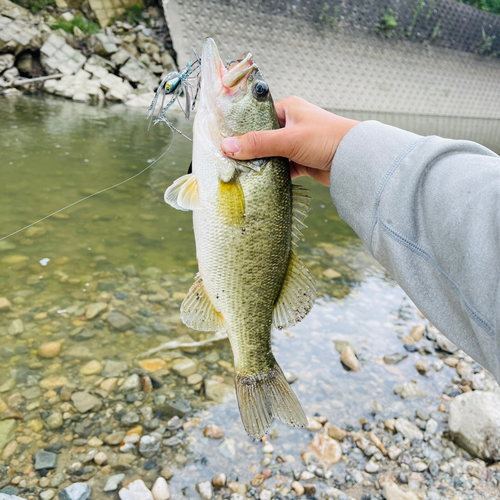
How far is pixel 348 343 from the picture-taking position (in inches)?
132

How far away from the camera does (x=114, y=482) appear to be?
2.08 metres

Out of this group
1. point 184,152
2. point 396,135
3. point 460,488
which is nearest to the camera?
point 396,135

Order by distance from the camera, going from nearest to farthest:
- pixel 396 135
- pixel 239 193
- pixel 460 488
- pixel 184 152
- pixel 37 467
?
pixel 396 135 → pixel 239 193 → pixel 37 467 → pixel 460 488 → pixel 184 152

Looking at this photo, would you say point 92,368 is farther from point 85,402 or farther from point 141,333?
point 141,333

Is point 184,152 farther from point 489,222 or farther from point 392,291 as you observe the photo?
point 489,222

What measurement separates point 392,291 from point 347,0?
55.6ft

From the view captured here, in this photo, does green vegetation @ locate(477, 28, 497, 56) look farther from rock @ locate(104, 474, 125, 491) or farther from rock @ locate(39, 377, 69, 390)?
rock @ locate(104, 474, 125, 491)

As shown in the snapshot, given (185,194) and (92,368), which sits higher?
(185,194)

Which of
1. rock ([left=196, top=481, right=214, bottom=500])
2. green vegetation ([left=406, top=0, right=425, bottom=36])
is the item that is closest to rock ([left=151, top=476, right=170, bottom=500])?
rock ([left=196, top=481, right=214, bottom=500])

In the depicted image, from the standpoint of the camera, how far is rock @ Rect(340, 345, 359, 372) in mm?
3113

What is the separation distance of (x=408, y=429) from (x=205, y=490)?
1.29m

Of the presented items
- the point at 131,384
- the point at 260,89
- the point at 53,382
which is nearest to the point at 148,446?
the point at 131,384

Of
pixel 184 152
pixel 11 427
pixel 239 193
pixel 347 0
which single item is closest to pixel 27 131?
pixel 184 152

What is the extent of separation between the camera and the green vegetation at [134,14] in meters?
14.5
